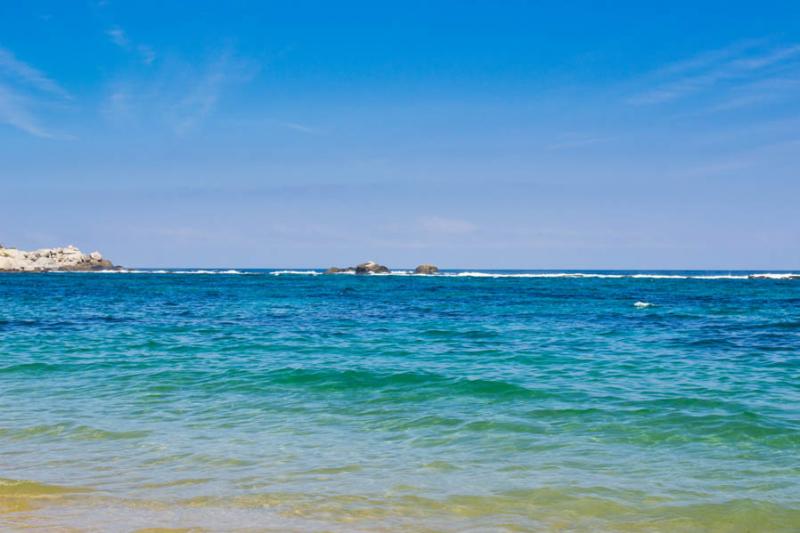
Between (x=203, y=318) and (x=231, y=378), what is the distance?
18583 mm

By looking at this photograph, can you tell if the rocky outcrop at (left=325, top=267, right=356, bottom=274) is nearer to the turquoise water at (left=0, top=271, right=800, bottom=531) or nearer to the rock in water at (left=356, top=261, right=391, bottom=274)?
the rock in water at (left=356, top=261, right=391, bottom=274)

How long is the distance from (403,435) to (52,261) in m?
179

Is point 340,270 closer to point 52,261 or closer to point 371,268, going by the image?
point 371,268

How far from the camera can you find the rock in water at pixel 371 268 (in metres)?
157

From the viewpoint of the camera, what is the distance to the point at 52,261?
166 meters

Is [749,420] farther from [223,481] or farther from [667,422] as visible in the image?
[223,481]

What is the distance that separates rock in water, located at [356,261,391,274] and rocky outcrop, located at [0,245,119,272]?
74.6m

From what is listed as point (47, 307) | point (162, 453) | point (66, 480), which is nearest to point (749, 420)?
point (162, 453)

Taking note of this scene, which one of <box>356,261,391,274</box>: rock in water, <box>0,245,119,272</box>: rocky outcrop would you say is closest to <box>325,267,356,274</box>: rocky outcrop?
<box>356,261,391,274</box>: rock in water

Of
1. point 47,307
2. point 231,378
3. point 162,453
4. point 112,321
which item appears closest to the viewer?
point 162,453

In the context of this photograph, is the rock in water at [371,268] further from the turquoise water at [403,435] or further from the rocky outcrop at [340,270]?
the turquoise water at [403,435]

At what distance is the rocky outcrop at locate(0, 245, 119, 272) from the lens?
15812cm

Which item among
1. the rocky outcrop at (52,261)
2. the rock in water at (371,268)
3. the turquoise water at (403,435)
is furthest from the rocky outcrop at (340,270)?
the turquoise water at (403,435)

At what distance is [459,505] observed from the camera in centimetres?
752
